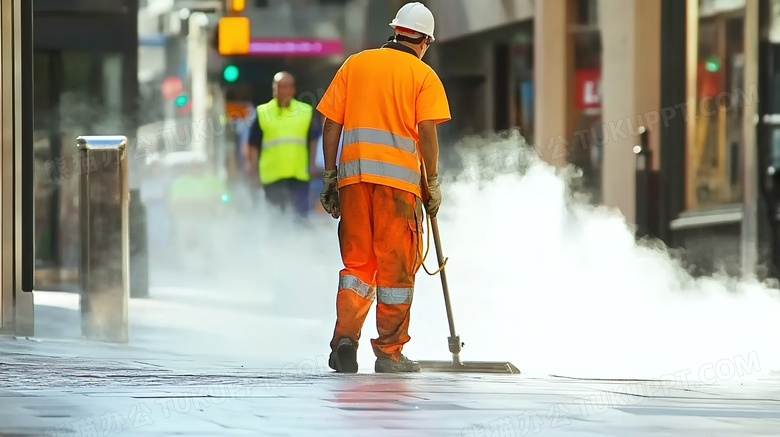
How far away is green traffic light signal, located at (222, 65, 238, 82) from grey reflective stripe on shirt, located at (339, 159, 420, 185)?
15640 mm

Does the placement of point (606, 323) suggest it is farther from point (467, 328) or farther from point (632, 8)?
point (632, 8)

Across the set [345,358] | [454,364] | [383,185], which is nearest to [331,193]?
A: [383,185]

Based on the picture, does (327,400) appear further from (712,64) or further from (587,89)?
(587,89)

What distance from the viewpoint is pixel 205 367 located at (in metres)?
8.23

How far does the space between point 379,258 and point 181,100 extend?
51.5 ft

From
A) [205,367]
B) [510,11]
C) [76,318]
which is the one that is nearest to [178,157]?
[510,11]

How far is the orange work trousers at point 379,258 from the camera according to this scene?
802cm

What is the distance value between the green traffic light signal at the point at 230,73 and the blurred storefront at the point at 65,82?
6.66 m

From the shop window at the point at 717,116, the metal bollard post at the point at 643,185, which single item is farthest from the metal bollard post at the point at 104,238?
the metal bollard post at the point at 643,185

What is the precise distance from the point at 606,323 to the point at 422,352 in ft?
4.99

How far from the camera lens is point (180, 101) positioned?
23.4 metres

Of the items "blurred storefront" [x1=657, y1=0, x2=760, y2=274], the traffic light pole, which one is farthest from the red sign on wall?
the traffic light pole

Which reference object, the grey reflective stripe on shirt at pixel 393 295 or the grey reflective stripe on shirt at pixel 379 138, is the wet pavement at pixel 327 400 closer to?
the grey reflective stripe on shirt at pixel 393 295

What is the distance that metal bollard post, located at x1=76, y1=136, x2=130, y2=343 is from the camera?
9.66 m
